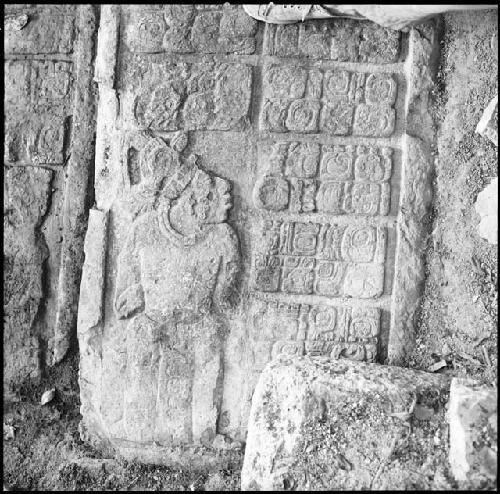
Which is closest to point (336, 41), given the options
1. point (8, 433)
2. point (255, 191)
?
point (255, 191)

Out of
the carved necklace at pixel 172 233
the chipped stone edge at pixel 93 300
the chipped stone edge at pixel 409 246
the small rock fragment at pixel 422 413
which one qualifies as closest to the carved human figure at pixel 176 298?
the carved necklace at pixel 172 233

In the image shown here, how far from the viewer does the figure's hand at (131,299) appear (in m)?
3.44

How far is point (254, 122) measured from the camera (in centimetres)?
343

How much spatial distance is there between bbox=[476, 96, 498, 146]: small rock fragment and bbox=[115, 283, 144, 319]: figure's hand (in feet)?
6.66

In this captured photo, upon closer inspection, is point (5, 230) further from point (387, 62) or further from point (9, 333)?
point (387, 62)

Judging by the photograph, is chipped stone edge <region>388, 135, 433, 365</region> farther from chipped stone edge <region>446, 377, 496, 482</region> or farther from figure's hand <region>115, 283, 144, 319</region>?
figure's hand <region>115, 283, 144, 319</region>

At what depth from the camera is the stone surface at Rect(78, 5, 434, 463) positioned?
3.38 m

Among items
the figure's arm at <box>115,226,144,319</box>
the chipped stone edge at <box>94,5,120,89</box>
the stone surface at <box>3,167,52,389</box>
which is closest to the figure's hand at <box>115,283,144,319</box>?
the figure's arm at <box>115,226,144,319</box>

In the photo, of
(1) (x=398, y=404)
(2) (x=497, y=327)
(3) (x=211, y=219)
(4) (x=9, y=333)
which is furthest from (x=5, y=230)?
(2) (x=497, y=327)

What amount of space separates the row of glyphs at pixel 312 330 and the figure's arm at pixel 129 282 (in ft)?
2.17

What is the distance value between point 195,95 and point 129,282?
1117 mm

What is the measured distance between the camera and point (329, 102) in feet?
11.1

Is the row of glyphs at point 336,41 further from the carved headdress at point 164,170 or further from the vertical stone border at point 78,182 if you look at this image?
the vertical stone border at point 78,182

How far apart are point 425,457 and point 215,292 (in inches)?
54.4
